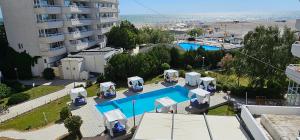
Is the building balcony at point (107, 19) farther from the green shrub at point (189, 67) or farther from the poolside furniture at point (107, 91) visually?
the poolside furniture at point (107, 91)

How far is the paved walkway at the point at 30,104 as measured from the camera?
1000 inches

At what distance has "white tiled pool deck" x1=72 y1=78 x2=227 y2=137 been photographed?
20922 mm

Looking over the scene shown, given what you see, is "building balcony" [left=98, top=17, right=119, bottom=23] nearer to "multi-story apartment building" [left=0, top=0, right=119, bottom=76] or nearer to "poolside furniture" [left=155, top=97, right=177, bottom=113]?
"multi-story apartment building" [left=0, top=0, right=119, bottom=76]

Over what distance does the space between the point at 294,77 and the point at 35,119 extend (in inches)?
903

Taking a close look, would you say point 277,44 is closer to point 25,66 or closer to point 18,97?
point 18,97

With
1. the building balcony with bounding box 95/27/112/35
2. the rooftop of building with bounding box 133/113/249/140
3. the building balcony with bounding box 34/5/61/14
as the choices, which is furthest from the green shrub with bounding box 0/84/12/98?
the building balcony with bounding box 95/27/112/35

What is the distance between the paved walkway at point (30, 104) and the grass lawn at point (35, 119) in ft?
3.78

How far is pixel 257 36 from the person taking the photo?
26.3 meters

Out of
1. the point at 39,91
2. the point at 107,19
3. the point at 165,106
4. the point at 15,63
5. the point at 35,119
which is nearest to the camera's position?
the point at 165,106

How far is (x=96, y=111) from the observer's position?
25.0 meters

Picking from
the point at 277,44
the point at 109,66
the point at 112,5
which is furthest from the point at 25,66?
the point at 277,44

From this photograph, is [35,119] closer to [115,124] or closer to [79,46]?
[115,124]

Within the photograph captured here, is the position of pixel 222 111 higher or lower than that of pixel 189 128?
lower

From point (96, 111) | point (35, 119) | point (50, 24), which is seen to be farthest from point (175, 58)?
point (35, 119)
